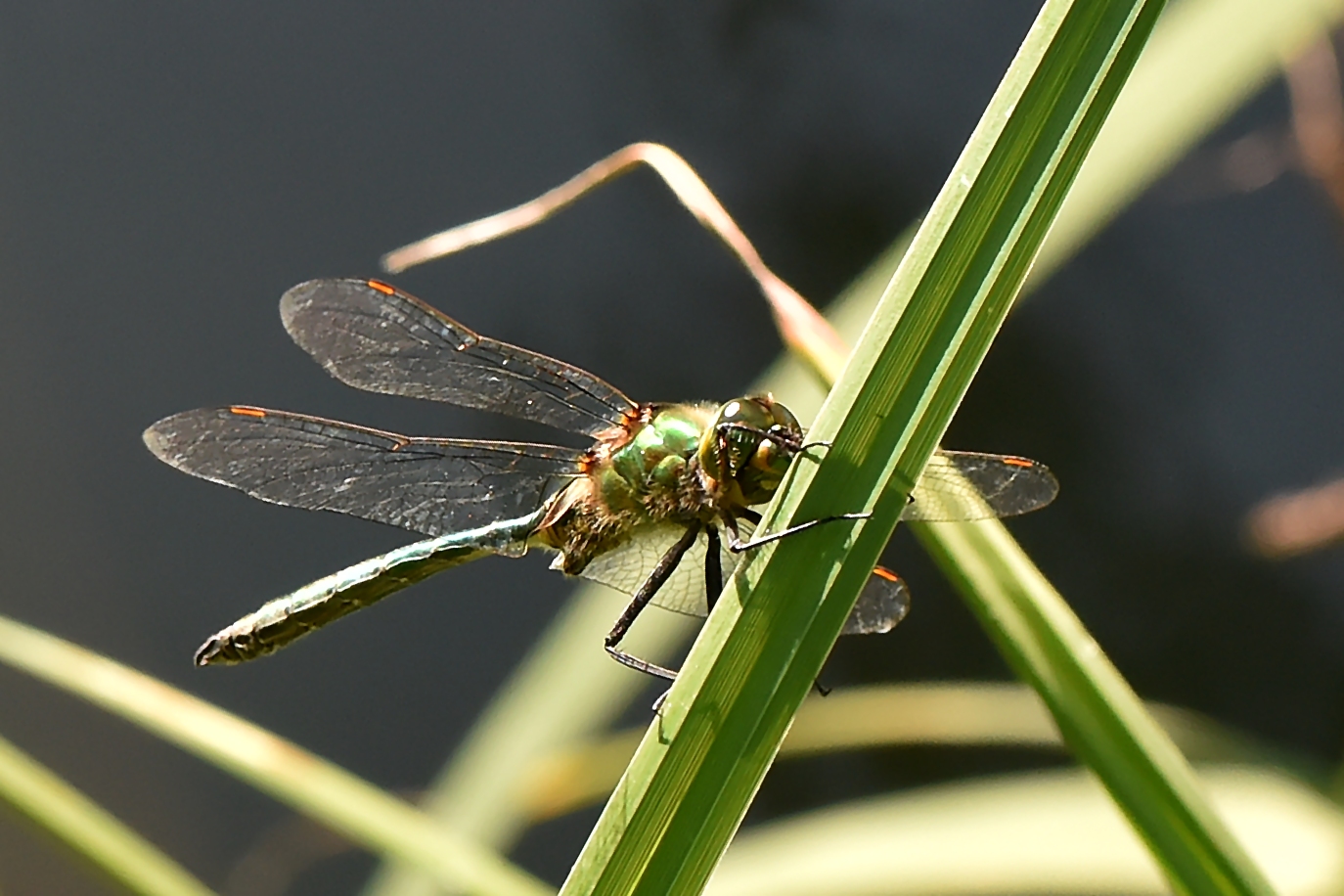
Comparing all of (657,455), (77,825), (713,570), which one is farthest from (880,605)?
(77,825)

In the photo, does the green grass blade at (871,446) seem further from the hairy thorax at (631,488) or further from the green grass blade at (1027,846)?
the green grass blade at (1027,846)

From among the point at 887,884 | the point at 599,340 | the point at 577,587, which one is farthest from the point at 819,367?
the point at 599,340

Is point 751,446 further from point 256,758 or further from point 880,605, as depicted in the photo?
point 256,758

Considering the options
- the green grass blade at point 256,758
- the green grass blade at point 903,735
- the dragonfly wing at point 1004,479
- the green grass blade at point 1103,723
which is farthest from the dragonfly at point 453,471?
the green grass blade at point 903,735

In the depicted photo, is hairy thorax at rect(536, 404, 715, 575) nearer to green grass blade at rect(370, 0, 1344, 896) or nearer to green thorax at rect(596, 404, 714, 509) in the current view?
green thorax at rect(596, 404, 714, 509)

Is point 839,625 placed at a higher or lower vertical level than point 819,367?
lower

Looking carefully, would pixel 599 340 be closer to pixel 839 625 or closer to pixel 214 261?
pixel 214 261

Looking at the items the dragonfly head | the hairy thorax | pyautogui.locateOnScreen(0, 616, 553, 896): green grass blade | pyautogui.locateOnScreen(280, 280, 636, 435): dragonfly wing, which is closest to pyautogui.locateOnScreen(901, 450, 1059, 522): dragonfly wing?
the dragonfly head
